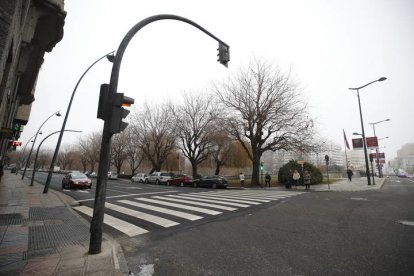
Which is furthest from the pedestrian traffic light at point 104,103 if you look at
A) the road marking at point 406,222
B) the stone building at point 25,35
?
the road marking at point 406,222

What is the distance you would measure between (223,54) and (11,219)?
886cm

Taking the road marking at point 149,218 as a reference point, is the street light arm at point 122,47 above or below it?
above

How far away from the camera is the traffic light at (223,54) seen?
7.91 metres

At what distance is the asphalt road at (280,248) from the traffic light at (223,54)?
5.49 m

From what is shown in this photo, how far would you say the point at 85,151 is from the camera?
71.8 meters

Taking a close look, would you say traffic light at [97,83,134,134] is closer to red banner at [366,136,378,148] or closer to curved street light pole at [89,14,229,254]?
curved street light pole at [89,14,229,254]

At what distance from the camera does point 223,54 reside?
312 inches

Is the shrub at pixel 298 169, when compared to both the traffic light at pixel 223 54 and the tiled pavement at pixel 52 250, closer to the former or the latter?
the traffic light at pixel 223 54

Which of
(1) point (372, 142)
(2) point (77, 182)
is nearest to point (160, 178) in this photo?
(2) point (77, 182)

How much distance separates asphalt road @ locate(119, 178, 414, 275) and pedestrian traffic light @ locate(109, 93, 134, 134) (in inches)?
100

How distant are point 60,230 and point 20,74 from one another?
8118mm

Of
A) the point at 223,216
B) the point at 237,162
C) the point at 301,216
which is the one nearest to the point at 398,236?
the point at 301,216

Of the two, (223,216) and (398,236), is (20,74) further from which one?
(398,236)

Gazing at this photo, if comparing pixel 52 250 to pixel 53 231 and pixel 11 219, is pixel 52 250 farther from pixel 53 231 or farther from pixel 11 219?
pixel 11 219
